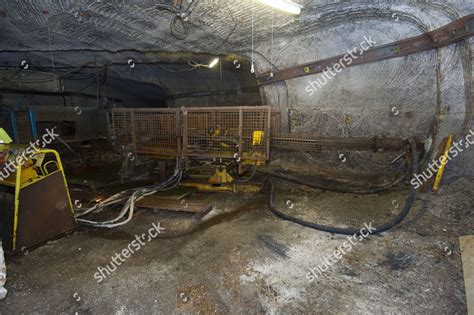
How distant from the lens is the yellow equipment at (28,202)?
2.81 meters

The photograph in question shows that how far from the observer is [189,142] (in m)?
5.12

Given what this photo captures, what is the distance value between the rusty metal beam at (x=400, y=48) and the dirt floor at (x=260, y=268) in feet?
6.51

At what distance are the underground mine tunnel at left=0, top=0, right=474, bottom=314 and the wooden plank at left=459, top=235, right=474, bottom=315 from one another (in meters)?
0.01

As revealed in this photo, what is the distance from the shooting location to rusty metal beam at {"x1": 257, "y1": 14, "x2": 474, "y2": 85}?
3664mm

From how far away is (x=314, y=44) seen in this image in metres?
5.16

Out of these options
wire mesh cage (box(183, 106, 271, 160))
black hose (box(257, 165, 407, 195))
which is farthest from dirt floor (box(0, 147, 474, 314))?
wire mesh cage (box(183, 106, 271, 160))

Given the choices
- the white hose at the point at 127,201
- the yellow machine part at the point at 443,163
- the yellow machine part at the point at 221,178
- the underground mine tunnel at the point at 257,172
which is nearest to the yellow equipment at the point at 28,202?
the underground mine tunnel at the point at 257,172

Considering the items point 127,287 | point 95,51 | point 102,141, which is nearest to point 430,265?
point 127,287

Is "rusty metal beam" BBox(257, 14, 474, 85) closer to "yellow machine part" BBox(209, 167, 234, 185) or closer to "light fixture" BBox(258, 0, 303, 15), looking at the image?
"light fixture" BBox(258, 0, 303, 15)

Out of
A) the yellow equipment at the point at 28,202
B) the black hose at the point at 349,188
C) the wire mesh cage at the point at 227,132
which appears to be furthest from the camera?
the wire mesh cage at the point at 227,132

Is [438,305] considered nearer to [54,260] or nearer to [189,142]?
[54,260]

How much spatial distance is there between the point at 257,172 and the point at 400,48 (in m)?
3.95

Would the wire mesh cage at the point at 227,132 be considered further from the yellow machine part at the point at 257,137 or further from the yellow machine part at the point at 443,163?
the yellow machine part at the point at 443,163

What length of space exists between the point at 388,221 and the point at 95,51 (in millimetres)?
7286
